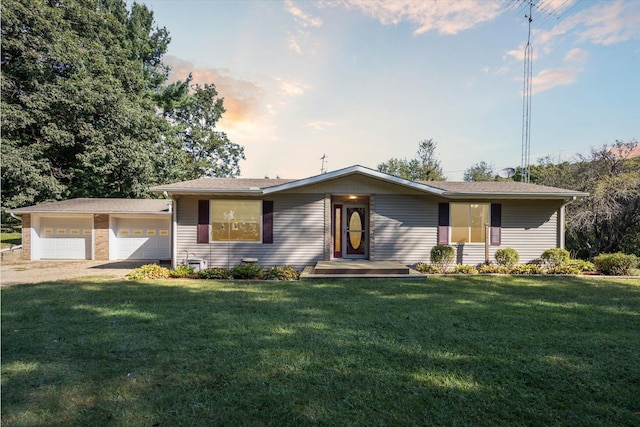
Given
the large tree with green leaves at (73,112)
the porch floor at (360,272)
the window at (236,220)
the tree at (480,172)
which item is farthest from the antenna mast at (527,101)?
the tree at (480,172)

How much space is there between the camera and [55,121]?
53.9 feet

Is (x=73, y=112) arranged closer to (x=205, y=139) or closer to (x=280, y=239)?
(x=205, y=139)

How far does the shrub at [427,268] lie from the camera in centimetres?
938

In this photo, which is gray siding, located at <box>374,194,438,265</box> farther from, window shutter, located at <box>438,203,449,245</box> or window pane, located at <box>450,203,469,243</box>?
window pane, located at <box>450,203,469,243</box>

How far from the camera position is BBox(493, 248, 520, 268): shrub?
9.64 metres

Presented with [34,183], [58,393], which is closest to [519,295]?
[58,393]

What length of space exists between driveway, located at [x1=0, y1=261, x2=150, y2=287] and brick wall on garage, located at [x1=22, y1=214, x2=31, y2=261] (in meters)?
0.62

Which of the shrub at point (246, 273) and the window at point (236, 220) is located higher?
the window at point (236, 220)

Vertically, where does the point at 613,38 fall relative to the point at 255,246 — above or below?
above

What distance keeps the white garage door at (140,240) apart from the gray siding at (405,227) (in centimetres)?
942

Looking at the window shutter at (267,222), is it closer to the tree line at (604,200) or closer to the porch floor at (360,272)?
the porch floor at (360,272)

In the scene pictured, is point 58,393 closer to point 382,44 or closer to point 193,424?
point 193,424

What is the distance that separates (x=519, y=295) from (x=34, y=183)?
2057 centimetres

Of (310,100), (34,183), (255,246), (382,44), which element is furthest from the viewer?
(34,183)
